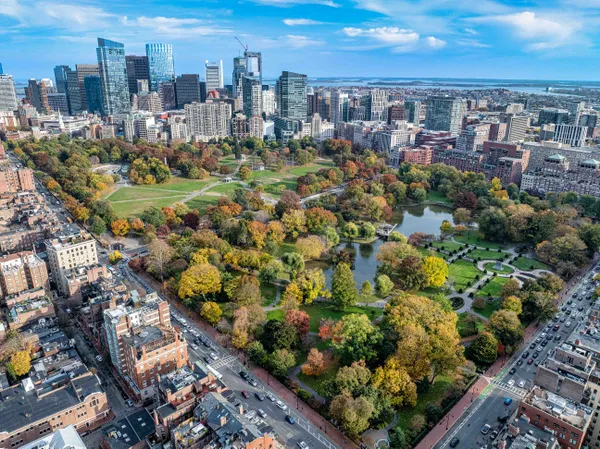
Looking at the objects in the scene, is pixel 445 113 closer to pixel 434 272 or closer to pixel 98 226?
pixel 434 272

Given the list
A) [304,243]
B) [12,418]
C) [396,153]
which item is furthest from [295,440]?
[396,153]

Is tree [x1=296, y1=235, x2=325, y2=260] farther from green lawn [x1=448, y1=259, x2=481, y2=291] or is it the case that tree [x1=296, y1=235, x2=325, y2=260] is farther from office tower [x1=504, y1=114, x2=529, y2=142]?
office tower [x1=504, y1=114, x2=529, y2=142]

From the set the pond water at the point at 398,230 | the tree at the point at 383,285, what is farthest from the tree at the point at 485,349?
the pond water at the point at 398,230

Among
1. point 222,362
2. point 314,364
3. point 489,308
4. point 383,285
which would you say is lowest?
point 222,362

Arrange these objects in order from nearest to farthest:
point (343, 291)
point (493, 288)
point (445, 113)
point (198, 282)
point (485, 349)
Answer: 1. point (485, 349)
2. point (343, 291)
3. point (198, 282)
4. point (493, 288)
5. point (445, 113)

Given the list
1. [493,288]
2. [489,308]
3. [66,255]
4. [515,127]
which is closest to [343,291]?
[489,308]

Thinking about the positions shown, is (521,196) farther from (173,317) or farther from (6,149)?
(6,149)
